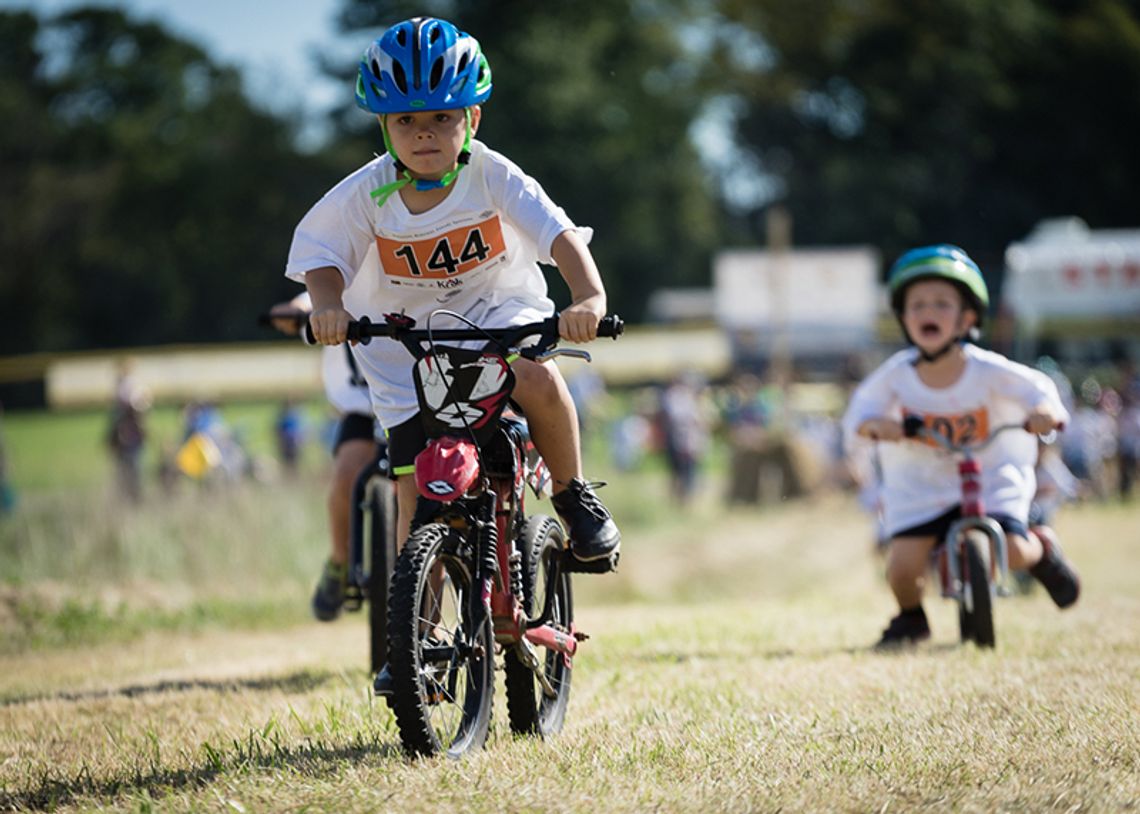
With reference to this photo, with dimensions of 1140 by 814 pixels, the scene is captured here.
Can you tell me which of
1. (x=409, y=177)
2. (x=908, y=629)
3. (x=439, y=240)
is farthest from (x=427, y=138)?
(x=908, y=629)

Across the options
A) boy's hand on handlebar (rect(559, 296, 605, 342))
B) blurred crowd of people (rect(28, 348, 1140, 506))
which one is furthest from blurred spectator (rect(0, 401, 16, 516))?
boy's hand on handlebar (rect(559, 296, 605, 342))

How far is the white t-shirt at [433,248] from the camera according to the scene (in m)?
5.35

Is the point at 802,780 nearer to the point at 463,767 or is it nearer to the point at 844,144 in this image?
the point at 463,767

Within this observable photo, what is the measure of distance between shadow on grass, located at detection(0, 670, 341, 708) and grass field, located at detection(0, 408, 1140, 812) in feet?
0.11

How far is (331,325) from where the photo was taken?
16.4 feet

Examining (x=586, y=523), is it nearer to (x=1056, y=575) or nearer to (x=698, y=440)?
(x=1056, y=575)

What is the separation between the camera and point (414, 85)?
5195 millimetres

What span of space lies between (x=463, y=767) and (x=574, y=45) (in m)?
54.4

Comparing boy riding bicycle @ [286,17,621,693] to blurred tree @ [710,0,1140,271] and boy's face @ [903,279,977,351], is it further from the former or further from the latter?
blurred tree @ [710,0,1140,271]

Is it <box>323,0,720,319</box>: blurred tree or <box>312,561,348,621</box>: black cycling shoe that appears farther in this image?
<box>323,0,720,319</box>: blurred tree

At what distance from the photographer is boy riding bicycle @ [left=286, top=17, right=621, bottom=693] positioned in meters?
5.22

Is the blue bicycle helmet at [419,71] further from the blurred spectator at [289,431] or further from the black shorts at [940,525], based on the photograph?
the blurred spectator at [289,431]

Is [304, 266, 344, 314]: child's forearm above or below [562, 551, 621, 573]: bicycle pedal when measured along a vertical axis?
above

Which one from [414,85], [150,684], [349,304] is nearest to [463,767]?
[349,304]
